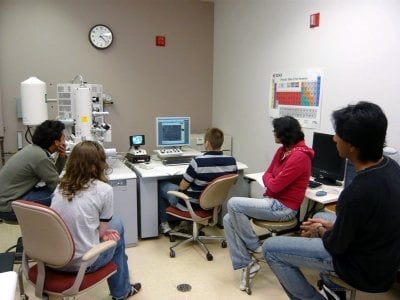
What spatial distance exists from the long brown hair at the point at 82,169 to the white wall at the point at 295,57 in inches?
77.6

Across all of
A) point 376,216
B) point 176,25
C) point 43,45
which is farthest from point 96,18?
point 376,216

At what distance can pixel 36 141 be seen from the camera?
101 inches

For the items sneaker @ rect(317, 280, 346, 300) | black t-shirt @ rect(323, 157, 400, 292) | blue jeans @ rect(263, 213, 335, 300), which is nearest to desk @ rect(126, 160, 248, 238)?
blue jeans @ rect(263, 213, 335, 300)

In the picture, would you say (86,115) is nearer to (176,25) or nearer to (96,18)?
(96,18)

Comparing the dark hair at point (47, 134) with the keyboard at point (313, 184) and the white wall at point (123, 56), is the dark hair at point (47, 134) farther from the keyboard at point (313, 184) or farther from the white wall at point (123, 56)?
the keyboard at point (313, 184)

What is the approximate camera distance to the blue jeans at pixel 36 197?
97.3 inches

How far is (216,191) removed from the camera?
274 cm

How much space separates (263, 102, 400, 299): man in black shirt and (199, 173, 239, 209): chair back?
117 cm

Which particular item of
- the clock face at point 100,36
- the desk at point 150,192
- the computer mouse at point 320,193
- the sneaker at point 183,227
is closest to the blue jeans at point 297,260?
the computer mouse at point 320,193

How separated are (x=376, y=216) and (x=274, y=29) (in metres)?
2.57

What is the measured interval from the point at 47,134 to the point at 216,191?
1353mm

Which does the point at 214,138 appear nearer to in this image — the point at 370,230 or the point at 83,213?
the point at 83,213

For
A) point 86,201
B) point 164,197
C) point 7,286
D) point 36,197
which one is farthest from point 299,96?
point 7,286

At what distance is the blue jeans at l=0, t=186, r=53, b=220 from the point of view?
247cm
